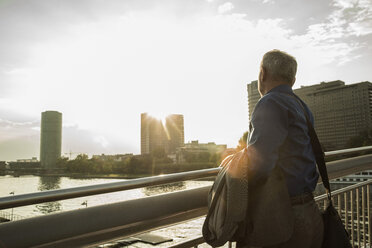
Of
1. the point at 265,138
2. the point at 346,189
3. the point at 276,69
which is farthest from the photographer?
the point at 346,189

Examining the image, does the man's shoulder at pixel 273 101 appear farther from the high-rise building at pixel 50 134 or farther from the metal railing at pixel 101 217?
the high-rise building at pixel 50 134

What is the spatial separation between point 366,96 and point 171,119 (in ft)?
291

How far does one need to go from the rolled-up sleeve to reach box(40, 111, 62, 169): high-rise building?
136406 mm

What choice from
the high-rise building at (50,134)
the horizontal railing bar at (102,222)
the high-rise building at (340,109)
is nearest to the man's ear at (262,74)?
the horizontal railing bar at (102,222)

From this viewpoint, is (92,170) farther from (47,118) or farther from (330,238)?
(330,238)

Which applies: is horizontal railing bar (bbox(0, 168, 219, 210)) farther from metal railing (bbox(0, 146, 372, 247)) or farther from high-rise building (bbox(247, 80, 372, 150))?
high-rise building (bbox(247, 80, 372, 150))

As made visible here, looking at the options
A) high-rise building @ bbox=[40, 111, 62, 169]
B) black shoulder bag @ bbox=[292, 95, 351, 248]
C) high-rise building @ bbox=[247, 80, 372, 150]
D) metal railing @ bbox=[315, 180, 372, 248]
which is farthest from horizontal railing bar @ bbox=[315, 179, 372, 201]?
high-rise building @ bbox=[40, 111, 62, 169]

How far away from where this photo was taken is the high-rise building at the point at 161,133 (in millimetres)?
145750

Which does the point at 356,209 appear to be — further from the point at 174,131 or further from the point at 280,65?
the point at 174,131

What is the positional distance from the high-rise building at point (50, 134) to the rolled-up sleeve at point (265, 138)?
136 metres

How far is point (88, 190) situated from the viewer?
1.17 m

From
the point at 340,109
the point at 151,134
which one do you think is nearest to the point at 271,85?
the point at 340,109

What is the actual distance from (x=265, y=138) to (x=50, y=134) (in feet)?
461

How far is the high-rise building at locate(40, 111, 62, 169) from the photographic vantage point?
129m
